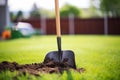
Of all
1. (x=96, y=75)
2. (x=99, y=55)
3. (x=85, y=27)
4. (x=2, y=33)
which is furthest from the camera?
(x=85, y=27)

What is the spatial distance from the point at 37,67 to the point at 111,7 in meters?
0.79

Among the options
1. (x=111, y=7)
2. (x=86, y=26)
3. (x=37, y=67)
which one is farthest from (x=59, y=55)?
(x=86, y=26)

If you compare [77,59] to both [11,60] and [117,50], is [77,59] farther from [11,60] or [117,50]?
[11,60]

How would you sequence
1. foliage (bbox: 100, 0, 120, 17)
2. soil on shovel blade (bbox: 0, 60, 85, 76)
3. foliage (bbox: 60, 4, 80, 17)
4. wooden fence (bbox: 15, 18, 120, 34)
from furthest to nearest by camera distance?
wooden fence (bbox: 15, 18, 120, 34)
foliage (bbox: 60, 4, 80, 17)
foliage (bbox: 100, 0, 120, 17)
soil on shovel blade (bbox: 0, 60, 85, 76)

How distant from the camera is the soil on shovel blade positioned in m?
2.22

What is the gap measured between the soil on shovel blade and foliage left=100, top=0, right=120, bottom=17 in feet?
2.05

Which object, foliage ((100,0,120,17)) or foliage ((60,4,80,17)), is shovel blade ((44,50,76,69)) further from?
foliage ((60,4,80,17))

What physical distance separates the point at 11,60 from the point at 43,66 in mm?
222

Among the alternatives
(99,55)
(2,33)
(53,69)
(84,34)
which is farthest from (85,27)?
(53,69)

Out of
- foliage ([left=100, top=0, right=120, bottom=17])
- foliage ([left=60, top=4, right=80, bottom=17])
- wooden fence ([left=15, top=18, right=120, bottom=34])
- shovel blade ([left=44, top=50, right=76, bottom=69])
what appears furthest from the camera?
wooden fence ([left=15, top=18, right=120, bottom=34])

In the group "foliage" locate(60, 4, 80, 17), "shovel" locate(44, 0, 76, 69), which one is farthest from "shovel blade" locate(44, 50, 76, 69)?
"foliage" locate(60, 4, 80, 17)

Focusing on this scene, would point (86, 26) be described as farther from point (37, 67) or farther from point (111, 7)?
point (37, 67)

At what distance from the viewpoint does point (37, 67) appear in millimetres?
2303

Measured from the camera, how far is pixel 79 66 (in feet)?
7.64
